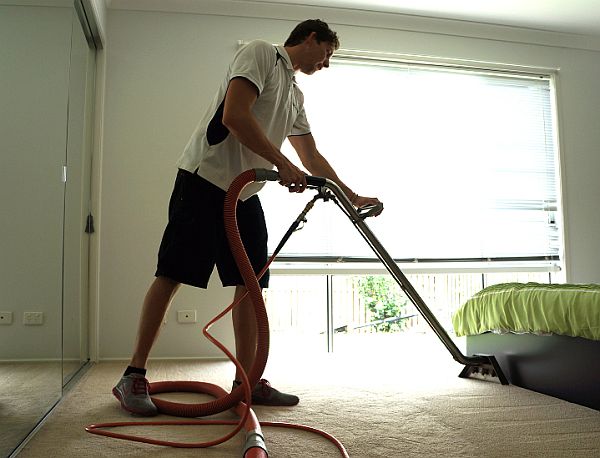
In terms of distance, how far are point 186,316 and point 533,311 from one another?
2.02 m

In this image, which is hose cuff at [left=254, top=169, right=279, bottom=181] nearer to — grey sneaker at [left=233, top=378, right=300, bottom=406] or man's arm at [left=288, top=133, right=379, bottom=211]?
man's arm at [left=288, top=133, right=379, bottom=211]

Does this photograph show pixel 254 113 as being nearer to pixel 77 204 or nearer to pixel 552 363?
pixel 77 204

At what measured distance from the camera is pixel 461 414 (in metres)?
1.86

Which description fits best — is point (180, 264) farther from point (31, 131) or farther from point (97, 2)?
point (97, 2)

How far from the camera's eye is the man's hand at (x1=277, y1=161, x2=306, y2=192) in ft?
5.41

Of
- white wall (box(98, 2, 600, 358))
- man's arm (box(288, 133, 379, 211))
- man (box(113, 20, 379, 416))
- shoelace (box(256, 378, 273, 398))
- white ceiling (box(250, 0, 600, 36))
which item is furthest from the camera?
white ceiling (box(250, 0, 600, 36))

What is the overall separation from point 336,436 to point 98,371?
1691mm

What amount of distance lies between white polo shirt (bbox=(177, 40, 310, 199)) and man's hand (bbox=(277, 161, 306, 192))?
0.98 ft

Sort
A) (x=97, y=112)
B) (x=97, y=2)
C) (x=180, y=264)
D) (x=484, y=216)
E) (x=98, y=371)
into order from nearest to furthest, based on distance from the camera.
Answer: (x=180, y=264), (x=98, y=371), (x=97, y=2), (x=97, y=112), (x=484, y=216)

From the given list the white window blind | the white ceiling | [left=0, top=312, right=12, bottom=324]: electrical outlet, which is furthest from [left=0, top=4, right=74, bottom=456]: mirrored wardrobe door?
the white ceiling

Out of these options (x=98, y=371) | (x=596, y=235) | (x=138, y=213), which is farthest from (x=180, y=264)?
(x=596, y=235)

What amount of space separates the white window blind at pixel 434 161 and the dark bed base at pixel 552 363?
1389mm

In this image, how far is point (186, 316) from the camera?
3410 mm

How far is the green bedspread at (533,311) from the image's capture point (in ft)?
6.48
